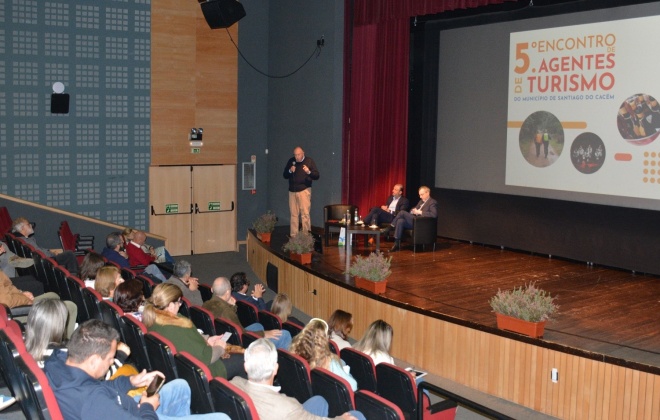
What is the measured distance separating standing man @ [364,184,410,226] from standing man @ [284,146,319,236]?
0.91 meters

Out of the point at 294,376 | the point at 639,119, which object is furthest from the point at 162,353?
the point at 639,119

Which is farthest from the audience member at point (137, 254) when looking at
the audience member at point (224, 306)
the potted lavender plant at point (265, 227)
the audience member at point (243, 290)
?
the audience member at point (224, 306)

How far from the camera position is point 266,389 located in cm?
370

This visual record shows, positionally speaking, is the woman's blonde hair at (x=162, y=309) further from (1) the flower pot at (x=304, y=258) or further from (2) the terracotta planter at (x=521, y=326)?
(1) the flower pot at (x=304, y=258)

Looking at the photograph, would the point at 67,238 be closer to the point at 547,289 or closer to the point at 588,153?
the point at 547,289

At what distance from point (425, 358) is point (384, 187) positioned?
16.8 feet

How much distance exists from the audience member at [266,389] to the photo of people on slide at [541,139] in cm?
700

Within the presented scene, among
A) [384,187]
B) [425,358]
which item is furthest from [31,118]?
[425,358]

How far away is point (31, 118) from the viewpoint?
11555 millimetres

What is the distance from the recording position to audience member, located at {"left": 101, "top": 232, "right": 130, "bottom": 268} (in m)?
8.14

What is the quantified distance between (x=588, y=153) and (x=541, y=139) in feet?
2.44

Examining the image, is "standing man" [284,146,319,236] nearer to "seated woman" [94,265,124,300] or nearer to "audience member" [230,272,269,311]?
"audience member" [230,272,269,311]

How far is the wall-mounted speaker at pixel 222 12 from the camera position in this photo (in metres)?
11.4

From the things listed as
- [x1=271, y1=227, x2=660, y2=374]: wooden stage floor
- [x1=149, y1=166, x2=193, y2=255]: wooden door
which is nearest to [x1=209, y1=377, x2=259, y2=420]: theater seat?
[x1=271, y1=227, x2=660, y2=374]: wooden stage floor
